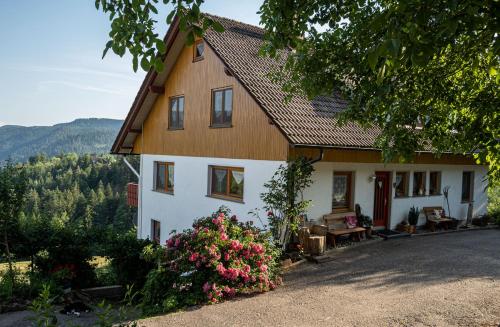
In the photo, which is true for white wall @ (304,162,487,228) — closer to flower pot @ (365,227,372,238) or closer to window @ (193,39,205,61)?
flower pot @ (365,227,372,238)

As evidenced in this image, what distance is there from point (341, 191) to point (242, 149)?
349cm

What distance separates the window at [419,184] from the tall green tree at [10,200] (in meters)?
13.1

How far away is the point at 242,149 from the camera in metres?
13.1

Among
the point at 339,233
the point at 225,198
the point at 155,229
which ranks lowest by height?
the point at 155,229

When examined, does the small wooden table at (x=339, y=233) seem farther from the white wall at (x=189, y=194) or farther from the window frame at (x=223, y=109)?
the window frame at (x=223, y=109)

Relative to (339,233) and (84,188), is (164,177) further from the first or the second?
(84,188)

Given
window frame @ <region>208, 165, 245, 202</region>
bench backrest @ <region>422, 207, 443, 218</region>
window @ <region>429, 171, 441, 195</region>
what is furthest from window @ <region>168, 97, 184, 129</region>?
window @ <region>429, 171, 441, 195</region>

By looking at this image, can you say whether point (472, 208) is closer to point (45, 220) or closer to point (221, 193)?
point (221, 193)

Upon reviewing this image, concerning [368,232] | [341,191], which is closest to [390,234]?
[368,232]

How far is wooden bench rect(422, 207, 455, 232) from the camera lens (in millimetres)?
15117

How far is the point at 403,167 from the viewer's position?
577 inches

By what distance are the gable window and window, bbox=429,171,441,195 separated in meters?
1.79

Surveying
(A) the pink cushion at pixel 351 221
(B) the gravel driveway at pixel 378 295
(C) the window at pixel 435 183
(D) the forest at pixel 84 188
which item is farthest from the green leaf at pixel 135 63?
(D) the forest at pixel 84 188

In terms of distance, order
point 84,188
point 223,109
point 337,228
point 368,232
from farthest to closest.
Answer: point 84,188, point 223,109, point 368,232, point 337,228
